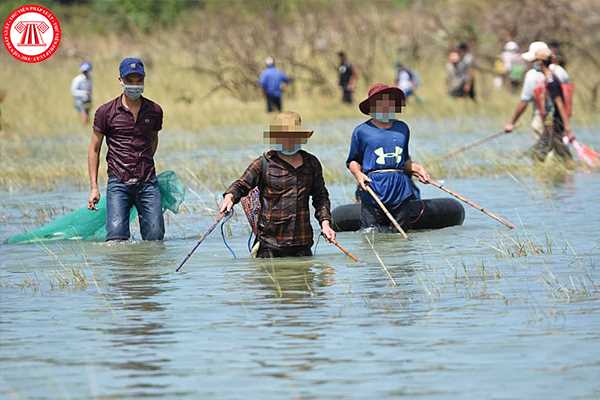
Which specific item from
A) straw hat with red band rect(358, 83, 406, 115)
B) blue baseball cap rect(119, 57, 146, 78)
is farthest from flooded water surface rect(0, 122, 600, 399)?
blue baseball cap rect(119, 57, 146, 78)

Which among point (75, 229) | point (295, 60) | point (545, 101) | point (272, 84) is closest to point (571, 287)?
point (75, 229)

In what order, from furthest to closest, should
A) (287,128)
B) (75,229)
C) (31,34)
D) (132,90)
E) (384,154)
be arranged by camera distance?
(31,34) < (75,229) < (384,154) < (132,90) < (287,128)

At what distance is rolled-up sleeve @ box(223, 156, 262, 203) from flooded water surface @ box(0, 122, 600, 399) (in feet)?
2.02

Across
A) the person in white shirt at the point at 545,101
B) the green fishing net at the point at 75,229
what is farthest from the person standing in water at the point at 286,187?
the person in white shirt at the point at 545,101

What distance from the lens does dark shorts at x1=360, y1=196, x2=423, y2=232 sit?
14.1 m

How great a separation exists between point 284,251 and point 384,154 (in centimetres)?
217

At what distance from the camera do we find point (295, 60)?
44.8 metres

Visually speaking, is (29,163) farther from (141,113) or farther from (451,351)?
(451,351)

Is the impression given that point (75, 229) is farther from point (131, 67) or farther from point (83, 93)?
point (83, 93)

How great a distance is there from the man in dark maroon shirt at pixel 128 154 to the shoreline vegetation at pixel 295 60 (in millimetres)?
17905

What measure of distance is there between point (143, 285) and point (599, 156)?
10.9 meters

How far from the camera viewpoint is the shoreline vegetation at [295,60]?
36.9 metres

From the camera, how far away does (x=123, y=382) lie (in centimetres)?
774

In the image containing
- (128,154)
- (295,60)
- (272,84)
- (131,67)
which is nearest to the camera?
(131,67)
